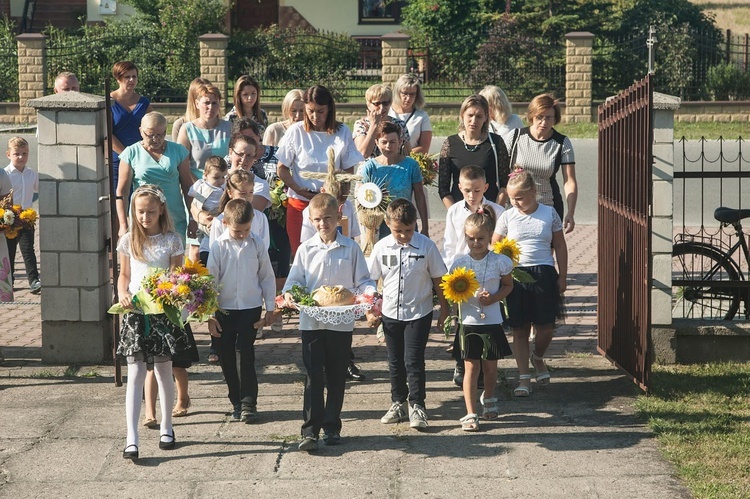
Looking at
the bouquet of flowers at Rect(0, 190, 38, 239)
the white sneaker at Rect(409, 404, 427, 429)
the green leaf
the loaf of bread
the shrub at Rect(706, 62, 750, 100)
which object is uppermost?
the shrub at Rect(706, 62, 750, 100)

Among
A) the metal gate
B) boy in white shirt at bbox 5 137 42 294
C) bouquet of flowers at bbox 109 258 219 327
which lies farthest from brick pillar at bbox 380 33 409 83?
bouquet of flowers at bbox 109 258 219 327

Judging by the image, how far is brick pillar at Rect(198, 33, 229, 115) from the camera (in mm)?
24312

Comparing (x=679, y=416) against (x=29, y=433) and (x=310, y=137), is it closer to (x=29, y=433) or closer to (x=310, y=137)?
(x=310, y=137)

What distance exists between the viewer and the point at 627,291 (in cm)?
802

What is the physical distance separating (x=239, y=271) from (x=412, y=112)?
323 cm

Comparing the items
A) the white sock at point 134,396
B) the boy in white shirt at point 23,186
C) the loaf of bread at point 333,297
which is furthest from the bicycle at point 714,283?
the boy in white shirt at point 23,186

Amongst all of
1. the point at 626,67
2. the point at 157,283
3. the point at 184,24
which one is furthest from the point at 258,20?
the point at 157,283

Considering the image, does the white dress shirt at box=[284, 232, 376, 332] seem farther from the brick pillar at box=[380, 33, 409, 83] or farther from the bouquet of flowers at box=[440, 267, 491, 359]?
the brick pillar at box=[380, 33, 409, 83]

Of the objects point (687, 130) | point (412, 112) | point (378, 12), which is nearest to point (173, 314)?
Answer: point (412, 112)

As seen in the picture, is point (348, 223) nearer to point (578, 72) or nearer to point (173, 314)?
point (173, 314)

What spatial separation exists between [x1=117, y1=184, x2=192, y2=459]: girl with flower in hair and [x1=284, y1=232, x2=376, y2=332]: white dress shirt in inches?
27.8

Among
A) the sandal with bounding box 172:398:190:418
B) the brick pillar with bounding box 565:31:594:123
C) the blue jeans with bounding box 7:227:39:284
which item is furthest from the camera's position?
the brick pillar with bounding box 565:31:594:123

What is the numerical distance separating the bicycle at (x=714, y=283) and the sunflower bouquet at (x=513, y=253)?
1.58 metres

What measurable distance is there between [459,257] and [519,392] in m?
1.04
